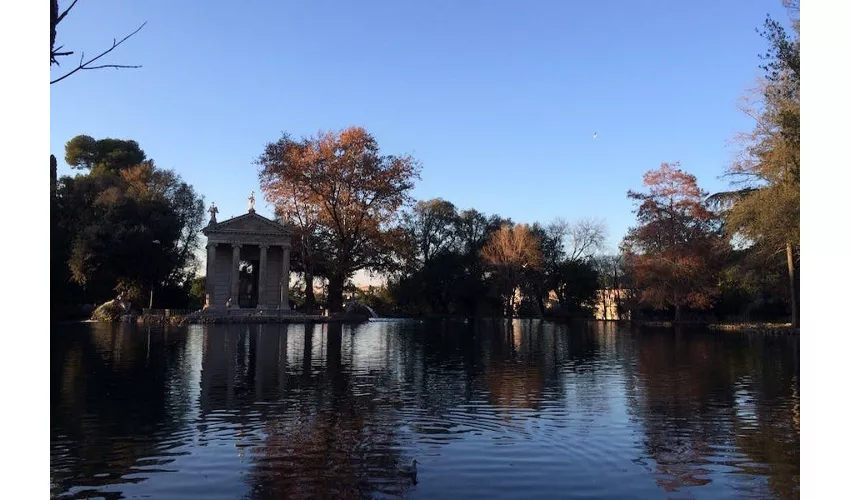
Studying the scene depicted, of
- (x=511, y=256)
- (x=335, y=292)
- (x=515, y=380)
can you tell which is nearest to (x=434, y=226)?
(x=511, y=256)

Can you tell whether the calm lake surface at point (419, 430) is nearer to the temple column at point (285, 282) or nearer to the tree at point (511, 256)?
the temple column at point (285, 282)

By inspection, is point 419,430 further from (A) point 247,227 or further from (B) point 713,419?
(A) point 247,227

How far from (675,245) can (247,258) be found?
29707 millimetres

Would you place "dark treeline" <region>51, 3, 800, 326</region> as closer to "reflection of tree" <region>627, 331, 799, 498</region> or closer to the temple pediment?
the temple pediment

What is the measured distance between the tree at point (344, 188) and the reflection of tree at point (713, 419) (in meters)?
32.1

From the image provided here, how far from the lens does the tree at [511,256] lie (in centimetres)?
6134

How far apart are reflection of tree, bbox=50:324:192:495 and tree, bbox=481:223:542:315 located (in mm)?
46198

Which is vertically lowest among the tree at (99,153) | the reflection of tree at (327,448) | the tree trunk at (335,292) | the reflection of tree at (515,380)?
the reflection of tree at (515,380)

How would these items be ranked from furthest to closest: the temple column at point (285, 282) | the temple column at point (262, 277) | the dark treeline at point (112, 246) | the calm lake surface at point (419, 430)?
the temple column at point (285, 282)
the temple column at point (262, 277)
the dark treeline at point (112, 246)
the calm lake surface at point (419, 430)

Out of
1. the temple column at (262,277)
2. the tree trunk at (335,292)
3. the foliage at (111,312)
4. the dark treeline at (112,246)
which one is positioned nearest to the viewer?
the foliage at (111,312)

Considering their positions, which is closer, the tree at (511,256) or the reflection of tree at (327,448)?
the reflection of tree at (327,448)

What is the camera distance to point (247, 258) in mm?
49812

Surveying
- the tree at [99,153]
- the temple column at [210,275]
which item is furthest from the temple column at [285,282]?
the tree at [99,153]
